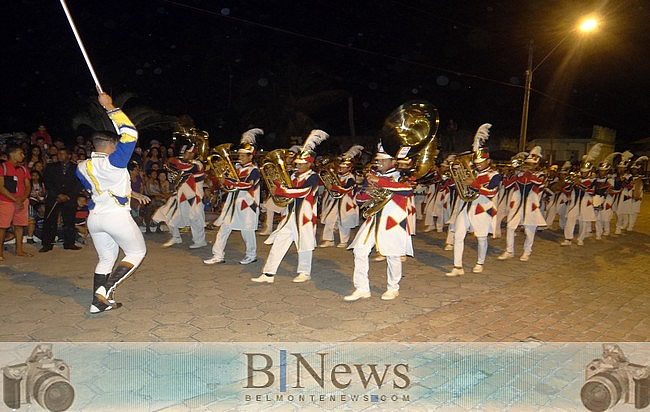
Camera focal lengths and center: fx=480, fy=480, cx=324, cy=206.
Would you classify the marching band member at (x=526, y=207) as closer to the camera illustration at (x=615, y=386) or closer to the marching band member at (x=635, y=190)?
the camera illustration at (x=615, y=386)

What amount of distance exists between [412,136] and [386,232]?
1323 mm

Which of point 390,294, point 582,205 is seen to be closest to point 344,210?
point 390,294

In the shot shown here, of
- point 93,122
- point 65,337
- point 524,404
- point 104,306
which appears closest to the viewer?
point 524,404

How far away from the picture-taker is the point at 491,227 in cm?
792

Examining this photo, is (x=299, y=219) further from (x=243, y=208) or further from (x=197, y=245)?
(x=197, y=245)

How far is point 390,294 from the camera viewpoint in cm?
615

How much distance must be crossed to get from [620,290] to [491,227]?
201 centimetres

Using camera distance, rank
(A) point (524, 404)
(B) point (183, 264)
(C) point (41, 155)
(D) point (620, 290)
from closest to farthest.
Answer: (A) point (524, 404)
(D) point (620, 290)
(B) point (183, 264)
(C) point (41, 155)

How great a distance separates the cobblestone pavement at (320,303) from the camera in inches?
191

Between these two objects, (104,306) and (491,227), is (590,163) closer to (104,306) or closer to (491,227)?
(491,227)

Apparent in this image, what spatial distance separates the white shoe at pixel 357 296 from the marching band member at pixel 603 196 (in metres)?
7.94

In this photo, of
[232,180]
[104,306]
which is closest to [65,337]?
[104,306]

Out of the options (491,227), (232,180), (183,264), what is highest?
(232,180)

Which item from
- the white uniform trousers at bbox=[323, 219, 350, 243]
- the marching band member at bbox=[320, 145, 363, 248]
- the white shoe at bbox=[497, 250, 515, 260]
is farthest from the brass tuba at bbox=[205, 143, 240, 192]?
the white shoe at bbox=[497, 250, 515, 260]
